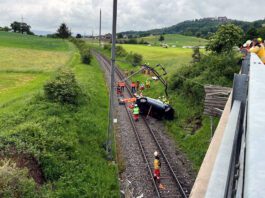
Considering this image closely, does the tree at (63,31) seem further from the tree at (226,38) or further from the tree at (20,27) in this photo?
the tree at (226,38)

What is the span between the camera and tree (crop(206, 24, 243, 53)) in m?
29.4

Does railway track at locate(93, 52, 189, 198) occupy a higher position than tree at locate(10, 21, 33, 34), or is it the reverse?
tree at locate(10, 21, 33, 34)

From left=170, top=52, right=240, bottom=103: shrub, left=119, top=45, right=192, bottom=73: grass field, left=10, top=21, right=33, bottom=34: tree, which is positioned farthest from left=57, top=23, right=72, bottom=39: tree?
left=170, top=52, right=240, bottom=103: shrub

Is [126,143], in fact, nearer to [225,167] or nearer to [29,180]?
[29,180]

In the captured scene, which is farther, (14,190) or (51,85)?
(51,85)

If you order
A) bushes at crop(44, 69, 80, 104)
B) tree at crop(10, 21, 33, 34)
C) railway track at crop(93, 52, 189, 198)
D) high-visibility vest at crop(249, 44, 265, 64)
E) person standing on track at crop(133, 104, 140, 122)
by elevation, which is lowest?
railway track at crop(93, 52, 189, 198)

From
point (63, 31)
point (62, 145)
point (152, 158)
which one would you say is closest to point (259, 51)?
point (152, 158)

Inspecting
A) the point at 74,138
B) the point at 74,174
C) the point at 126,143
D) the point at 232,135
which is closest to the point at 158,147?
the point at 126,143

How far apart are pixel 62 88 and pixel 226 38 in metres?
17.1

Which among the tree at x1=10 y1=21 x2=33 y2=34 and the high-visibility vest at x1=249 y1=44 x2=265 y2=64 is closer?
the high-visibility vest at x1=249 y1=44 x2=265 y2=64

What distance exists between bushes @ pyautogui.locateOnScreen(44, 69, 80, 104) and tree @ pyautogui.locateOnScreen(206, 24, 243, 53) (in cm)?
1559

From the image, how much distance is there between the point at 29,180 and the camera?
11320 millimetres

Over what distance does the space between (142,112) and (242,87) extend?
19.3 metres

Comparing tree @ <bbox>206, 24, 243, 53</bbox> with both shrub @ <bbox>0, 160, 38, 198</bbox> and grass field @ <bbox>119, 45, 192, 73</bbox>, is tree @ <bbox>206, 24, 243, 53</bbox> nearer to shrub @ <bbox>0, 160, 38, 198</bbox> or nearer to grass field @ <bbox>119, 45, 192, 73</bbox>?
grass field @ <bbox>119, 45, 192, 73</bbox>
